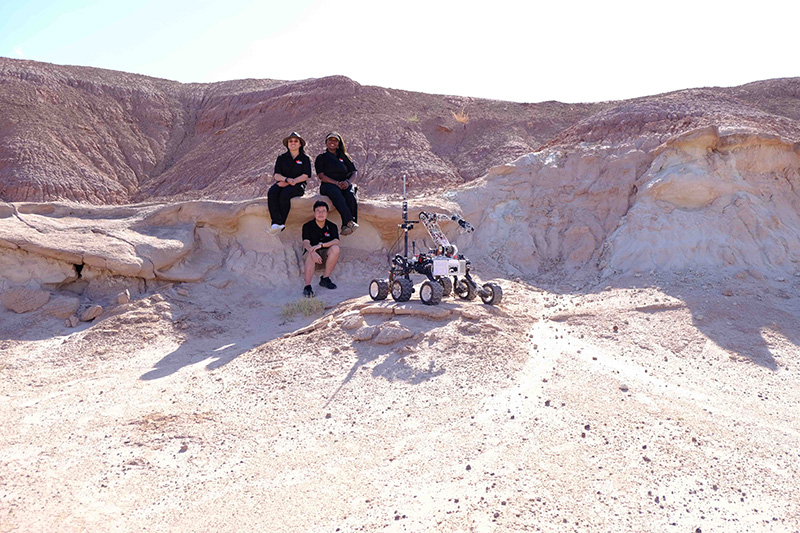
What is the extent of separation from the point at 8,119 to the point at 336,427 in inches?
832

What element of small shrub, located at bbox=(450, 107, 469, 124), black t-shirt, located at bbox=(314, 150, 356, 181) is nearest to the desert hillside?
black t-shirt, located at bbox=(314, 150, 356, 181)

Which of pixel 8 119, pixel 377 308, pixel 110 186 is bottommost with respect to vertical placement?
pixel 377 308

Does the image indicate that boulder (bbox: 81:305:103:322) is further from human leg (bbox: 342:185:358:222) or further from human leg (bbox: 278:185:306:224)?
human leg (bbox: 342:185:358:222)

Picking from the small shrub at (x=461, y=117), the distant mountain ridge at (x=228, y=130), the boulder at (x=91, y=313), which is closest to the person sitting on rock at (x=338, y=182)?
the boulder at (x=91, y=313)

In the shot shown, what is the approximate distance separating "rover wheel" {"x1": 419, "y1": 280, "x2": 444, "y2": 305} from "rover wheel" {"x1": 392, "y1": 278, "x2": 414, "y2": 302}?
28cm

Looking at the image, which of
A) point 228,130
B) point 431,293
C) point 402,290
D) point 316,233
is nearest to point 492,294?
point 431,293

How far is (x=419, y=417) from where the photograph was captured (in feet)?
14.8

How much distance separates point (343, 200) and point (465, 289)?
10.3 ft

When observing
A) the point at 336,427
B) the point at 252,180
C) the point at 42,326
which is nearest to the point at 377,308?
the point at 336,427

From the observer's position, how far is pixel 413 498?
3.35 meters

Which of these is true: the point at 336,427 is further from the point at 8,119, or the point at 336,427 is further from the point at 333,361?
the point at 8,119

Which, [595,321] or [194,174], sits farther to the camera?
[194,174]

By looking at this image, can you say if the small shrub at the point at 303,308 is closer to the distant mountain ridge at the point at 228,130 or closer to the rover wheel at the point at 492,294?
the rover wheel at the point at 492,294

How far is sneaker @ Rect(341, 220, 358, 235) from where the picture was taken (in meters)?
9.22
